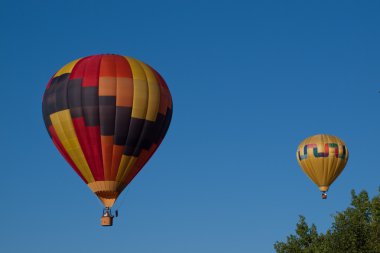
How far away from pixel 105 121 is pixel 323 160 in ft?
126

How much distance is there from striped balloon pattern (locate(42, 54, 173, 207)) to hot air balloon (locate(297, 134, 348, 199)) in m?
34.5

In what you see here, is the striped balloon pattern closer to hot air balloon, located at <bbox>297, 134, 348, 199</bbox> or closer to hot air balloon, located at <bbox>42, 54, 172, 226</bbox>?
hot air balloon, located at <bbox>42, 54, 172, 226</bbox>

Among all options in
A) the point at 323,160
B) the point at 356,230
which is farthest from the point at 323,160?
the point at 356,230

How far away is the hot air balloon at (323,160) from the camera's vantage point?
9907 cm

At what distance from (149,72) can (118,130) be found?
5714 mm

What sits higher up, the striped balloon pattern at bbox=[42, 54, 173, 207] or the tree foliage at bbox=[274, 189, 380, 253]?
the striped balloon pattern at bbox=[42, 54, 173, 207]

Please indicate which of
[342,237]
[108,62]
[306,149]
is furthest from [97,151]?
[306,149]

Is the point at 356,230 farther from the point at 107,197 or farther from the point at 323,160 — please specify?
the point at 323,160

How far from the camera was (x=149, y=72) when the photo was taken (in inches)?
2744

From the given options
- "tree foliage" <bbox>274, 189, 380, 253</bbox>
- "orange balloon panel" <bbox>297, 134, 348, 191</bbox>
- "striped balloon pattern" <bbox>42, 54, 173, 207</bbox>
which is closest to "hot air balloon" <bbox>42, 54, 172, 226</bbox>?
"striped balloon pattern" <bbox>42, 54, 173, 207</bbox>

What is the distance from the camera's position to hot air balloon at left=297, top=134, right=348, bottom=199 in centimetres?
9907

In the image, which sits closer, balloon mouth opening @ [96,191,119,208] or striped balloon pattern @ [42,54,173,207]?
striped balloon pattern @ [42,54,173,207]

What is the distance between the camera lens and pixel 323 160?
9888 centimetres

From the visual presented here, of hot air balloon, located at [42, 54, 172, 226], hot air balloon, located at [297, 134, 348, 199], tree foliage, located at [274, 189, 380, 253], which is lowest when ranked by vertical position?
tree foliage, located at [274, 189, 380, 253]
